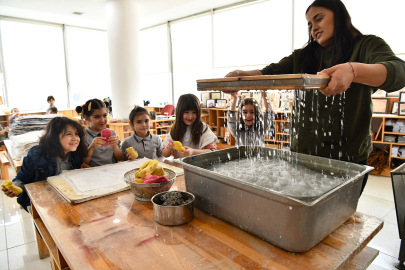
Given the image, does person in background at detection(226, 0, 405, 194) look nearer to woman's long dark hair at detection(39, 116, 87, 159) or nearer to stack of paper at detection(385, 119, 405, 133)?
woman's long dark hair at detection(39, 116, 87, 159)

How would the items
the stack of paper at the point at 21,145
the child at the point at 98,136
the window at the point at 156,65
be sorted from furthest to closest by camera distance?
the window at the point at 156,65, the stack of paper at the point at 21,145, the child at the point at 98,136

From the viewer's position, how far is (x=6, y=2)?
5.17 metres

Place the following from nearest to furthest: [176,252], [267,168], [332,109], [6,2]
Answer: [176,252]
[267,168]
[332,109]
[6,2]

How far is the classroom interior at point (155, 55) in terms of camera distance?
147 inches

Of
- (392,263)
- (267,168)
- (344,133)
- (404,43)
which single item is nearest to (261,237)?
(267,168)

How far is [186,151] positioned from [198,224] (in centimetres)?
90

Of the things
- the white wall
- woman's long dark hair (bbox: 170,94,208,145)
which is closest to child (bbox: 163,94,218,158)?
woman's long dark hair (bbox: 170,94,208,145)

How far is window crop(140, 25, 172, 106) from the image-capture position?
7.63 metres

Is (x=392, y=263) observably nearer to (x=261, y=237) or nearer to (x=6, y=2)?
(x=261, y=237)

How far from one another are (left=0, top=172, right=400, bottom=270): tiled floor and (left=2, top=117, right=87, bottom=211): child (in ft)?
1.95

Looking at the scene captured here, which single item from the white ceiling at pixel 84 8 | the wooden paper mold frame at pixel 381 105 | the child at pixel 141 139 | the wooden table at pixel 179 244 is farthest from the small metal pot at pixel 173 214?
the white ceiling at pixel 84 8

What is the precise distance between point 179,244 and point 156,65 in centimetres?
771

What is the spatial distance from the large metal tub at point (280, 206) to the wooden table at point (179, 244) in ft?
0.12

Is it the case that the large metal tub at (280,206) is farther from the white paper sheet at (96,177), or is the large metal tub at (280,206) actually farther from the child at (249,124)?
the child at (249,124)
